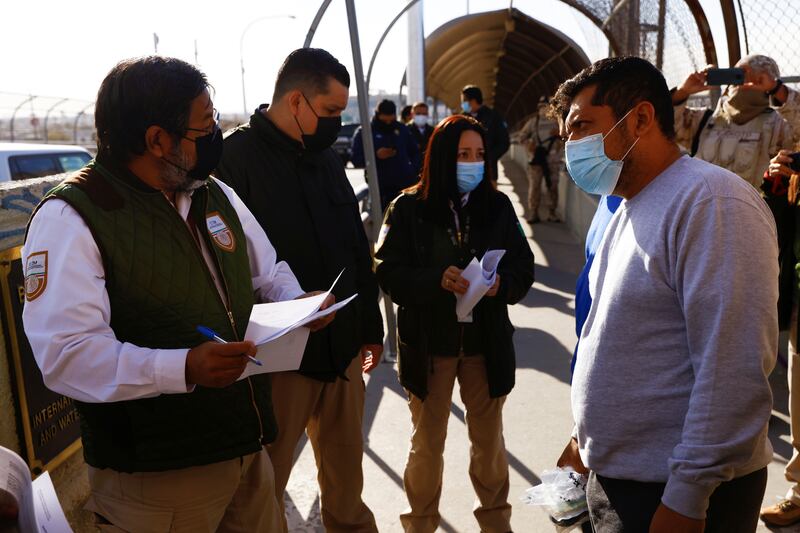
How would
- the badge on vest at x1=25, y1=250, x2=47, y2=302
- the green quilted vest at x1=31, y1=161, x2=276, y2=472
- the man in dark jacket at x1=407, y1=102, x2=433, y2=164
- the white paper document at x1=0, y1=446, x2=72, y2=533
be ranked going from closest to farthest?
the white paper document at x1=0, y1=446, x2=72, y2=533, the badge on vest at x1=25, y1=250, x2=47, y2=302, the green quilted vest at x1=31, y1=161, x2=276, y2=472, the man in dark jacket at x1=407, y1=102, x2=433, y2=164

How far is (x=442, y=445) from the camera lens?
3.39m

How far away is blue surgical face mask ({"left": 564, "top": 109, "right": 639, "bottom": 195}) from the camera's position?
6.32 feet

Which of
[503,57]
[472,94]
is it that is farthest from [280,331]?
[503,57]

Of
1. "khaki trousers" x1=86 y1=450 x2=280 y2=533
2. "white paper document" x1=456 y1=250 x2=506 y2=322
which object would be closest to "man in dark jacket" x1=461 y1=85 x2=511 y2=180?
"white paper document" x1=456 y1=250 x2=506 y2=322

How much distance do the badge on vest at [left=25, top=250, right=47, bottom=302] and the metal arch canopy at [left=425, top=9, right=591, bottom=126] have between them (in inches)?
613

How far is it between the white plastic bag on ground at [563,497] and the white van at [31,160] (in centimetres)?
789

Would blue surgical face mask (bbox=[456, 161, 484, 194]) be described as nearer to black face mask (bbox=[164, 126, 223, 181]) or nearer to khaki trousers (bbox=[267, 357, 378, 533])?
khaki trousers (bbox=[267, 357, 378, 533])

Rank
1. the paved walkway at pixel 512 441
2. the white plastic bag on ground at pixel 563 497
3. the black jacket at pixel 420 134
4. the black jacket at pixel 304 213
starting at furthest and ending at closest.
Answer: the black jacket at pixel 420 134 → the paved walkway at pixel 512 441 → the black jacket at pixel 304 213 → the white plastic bag on ground at pixel 563 497

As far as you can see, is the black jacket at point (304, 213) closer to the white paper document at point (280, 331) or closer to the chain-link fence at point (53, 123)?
the white paper document at point (280, 331)

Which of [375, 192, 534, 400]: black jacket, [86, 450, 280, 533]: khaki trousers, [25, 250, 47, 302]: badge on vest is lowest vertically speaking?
[86, 450, 280, 533]: khaki trousers

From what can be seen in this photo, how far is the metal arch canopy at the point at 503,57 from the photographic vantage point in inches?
727

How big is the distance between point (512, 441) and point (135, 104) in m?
3.30

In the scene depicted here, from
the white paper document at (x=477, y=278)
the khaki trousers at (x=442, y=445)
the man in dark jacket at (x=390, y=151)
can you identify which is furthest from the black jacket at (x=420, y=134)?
the white paper document at (x=477, y=278)

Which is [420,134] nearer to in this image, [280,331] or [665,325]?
[280,331]
